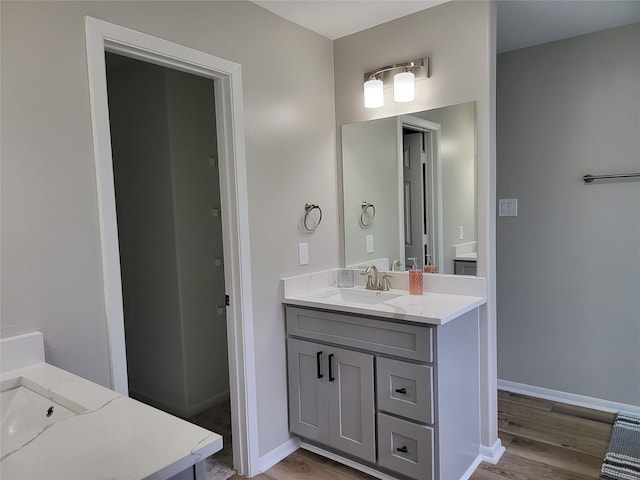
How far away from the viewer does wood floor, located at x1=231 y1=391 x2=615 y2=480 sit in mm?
2258

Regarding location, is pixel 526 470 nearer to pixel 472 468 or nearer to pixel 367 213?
pixel 472 468

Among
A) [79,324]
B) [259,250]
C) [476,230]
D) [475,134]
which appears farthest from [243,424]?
[475,134]

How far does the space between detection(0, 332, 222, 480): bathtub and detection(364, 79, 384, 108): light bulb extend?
6.48 feet

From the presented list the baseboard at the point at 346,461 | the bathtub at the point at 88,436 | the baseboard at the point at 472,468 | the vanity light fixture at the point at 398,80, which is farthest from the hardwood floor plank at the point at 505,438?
the bathtub at the point at 88,436

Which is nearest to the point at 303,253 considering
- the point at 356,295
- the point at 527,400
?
the point at 356,295

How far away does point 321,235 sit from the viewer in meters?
2.70

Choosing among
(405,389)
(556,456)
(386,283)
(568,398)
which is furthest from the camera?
(568,398)

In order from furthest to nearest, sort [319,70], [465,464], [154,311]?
[154,311] < [319,70] < [465,464]

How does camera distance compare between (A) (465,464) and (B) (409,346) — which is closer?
(B) (409,346)

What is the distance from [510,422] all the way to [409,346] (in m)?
1.28

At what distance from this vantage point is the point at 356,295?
2623 mm

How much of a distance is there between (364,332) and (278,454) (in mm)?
895

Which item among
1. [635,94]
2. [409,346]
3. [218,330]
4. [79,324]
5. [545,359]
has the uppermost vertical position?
[635,94]

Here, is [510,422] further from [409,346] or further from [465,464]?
[409,346]
